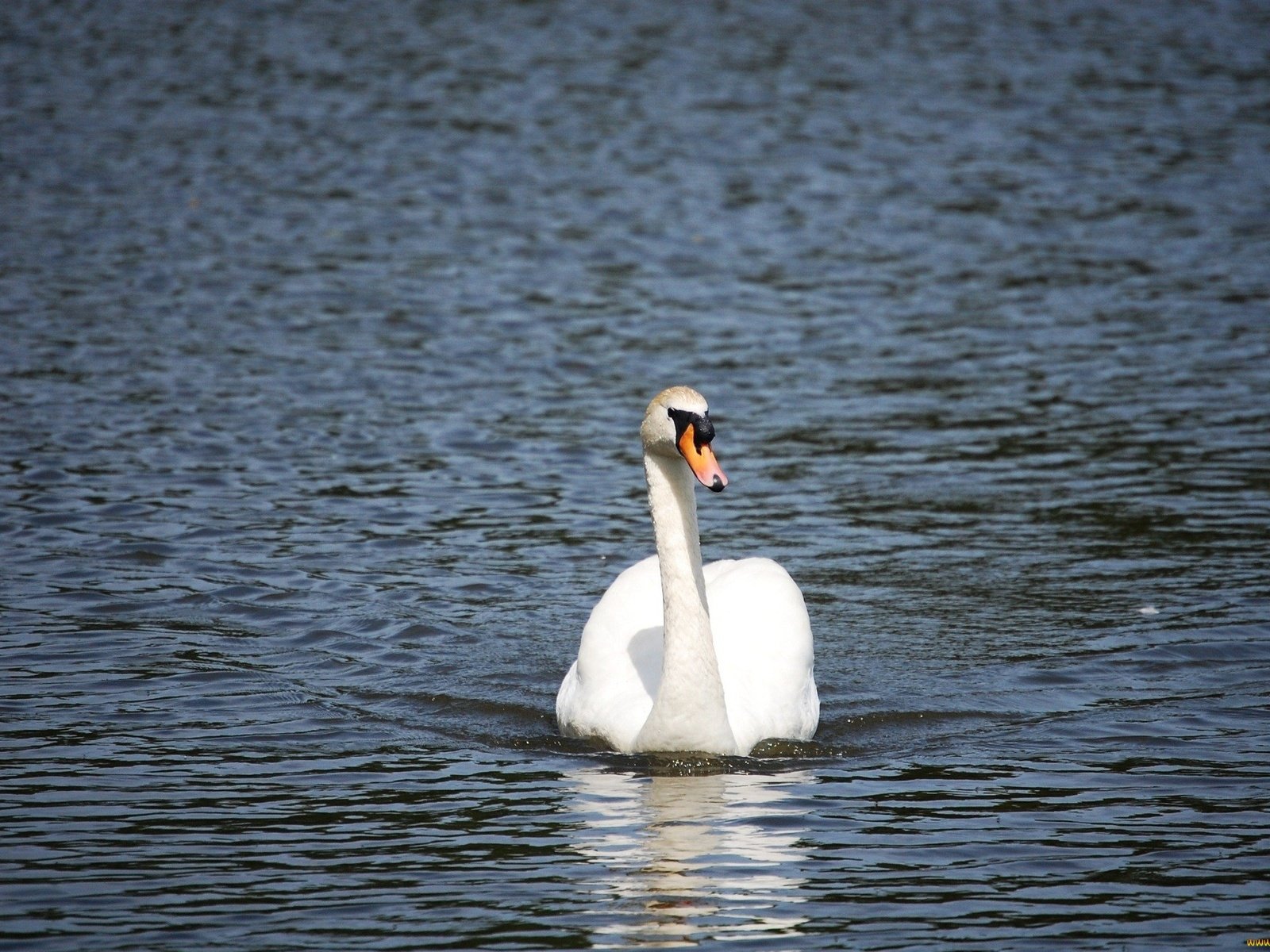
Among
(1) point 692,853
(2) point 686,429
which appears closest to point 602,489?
(2) point 686,429

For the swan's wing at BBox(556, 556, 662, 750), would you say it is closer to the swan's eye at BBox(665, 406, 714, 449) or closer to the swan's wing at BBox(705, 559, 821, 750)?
the swan's wing at BBox(705, 559, 821, 750)

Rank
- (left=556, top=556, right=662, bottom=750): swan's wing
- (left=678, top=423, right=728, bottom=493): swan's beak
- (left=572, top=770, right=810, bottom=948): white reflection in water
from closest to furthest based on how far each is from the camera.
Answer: (left=572, top=770, right=810, bottom=948): white reflection in water, (left=678, top=423, right=728, bottom=493): swan's beak, (left=556, top=556, right=662, bottom=750): swan's wing

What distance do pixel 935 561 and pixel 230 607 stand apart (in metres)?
4.29

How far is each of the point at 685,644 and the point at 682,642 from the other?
0.02m

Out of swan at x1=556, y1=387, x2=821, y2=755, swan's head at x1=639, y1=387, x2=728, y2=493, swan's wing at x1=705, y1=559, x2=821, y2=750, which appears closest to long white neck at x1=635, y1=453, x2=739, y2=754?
swan at x1=556, y1=387, x2=821, y2=755

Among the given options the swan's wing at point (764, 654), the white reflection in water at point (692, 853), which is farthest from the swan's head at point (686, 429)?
the white reflection in water at point (692, 853)

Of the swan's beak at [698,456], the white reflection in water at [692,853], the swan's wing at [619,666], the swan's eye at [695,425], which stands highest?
the swan's eye at [695,425]

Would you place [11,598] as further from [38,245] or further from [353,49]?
[353,49]

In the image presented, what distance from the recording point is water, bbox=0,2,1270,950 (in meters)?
7.28

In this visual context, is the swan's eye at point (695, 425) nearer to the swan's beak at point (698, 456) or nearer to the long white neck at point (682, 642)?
the swan's beak at point (698, 456)

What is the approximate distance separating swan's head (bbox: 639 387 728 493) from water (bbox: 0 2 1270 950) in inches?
56.3

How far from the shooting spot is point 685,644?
8516mm

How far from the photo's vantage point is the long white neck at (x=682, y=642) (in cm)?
849

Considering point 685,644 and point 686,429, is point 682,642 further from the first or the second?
point 686,429
